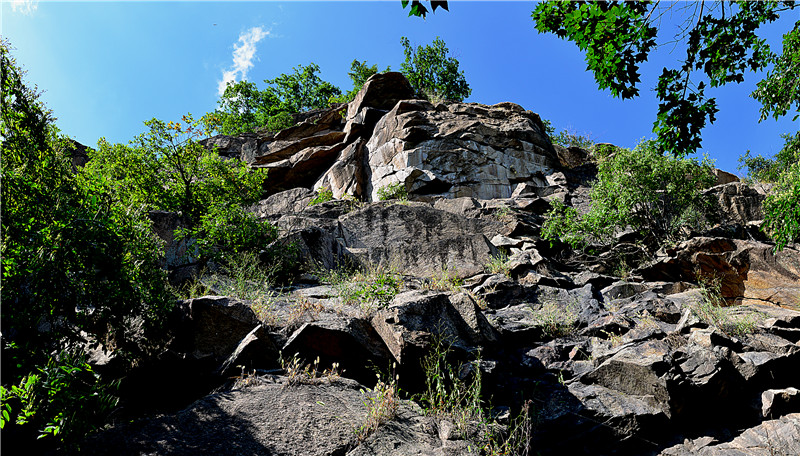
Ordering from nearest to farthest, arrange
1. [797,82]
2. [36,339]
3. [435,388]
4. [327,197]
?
[36,339] → [435,388] → [797,82] → [327,197]

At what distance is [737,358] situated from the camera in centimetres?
573

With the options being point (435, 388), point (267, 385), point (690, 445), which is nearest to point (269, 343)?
point (267, 385)

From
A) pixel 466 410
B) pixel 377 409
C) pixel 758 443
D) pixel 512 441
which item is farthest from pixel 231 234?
pixel 758 443

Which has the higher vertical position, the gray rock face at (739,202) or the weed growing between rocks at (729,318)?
the gray rock face at (739,202)

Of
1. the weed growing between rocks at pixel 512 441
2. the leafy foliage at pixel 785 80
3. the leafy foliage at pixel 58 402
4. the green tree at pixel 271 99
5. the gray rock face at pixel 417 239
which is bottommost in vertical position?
the weed growing between rocks at pixel 512 441

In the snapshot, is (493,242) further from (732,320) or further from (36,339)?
(36,339)

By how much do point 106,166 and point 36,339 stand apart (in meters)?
10.8

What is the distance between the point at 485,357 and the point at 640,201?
333 inches

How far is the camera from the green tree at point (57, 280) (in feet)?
11.9

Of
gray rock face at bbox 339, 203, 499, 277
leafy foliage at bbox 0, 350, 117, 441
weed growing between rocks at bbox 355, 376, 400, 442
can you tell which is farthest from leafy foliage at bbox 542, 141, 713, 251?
leafy foliage at bbox 0, 350, 117, 441

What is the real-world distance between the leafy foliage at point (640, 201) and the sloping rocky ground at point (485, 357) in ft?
3.56

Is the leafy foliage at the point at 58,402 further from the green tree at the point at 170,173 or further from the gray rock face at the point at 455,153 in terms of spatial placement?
the gray rock face at the point at 455,153

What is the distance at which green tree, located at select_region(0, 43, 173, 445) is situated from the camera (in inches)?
143

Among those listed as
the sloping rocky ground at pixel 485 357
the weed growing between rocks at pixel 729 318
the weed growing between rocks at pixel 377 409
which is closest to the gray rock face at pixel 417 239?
the sloping rocky ground at pixel 485 357
